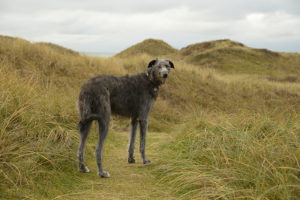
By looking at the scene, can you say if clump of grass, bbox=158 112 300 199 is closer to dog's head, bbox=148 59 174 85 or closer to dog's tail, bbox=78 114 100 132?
dog's head, bbox=148 59 174 85

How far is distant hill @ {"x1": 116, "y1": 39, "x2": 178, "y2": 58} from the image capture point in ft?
136

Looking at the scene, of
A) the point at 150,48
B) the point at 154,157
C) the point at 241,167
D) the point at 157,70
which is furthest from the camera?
the point at 150,48

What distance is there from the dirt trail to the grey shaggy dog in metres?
0.25

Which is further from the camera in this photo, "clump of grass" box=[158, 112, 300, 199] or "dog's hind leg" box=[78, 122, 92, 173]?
"dog's hind leg" box=[78, 122, 92, 173]

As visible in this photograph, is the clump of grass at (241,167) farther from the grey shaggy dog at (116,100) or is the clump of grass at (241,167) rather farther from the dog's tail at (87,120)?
the dog's tail at (87,120)

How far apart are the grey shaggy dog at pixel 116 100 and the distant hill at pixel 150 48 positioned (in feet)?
114

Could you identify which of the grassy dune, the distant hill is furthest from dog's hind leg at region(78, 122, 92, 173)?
the distant hill

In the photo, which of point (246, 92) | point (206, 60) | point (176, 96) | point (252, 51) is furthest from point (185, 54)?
point (176, 96)

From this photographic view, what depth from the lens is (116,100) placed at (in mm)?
5992

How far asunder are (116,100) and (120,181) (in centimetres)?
153

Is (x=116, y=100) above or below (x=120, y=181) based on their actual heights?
above

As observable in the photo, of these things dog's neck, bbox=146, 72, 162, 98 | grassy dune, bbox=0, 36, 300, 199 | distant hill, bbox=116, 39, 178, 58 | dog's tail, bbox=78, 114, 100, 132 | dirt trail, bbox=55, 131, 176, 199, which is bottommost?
dirt trail, bbox=55, 131, 176, 199

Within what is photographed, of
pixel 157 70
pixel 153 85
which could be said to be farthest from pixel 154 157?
pixel 157 70

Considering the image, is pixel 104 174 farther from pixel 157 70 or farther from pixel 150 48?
pixel 150 48
